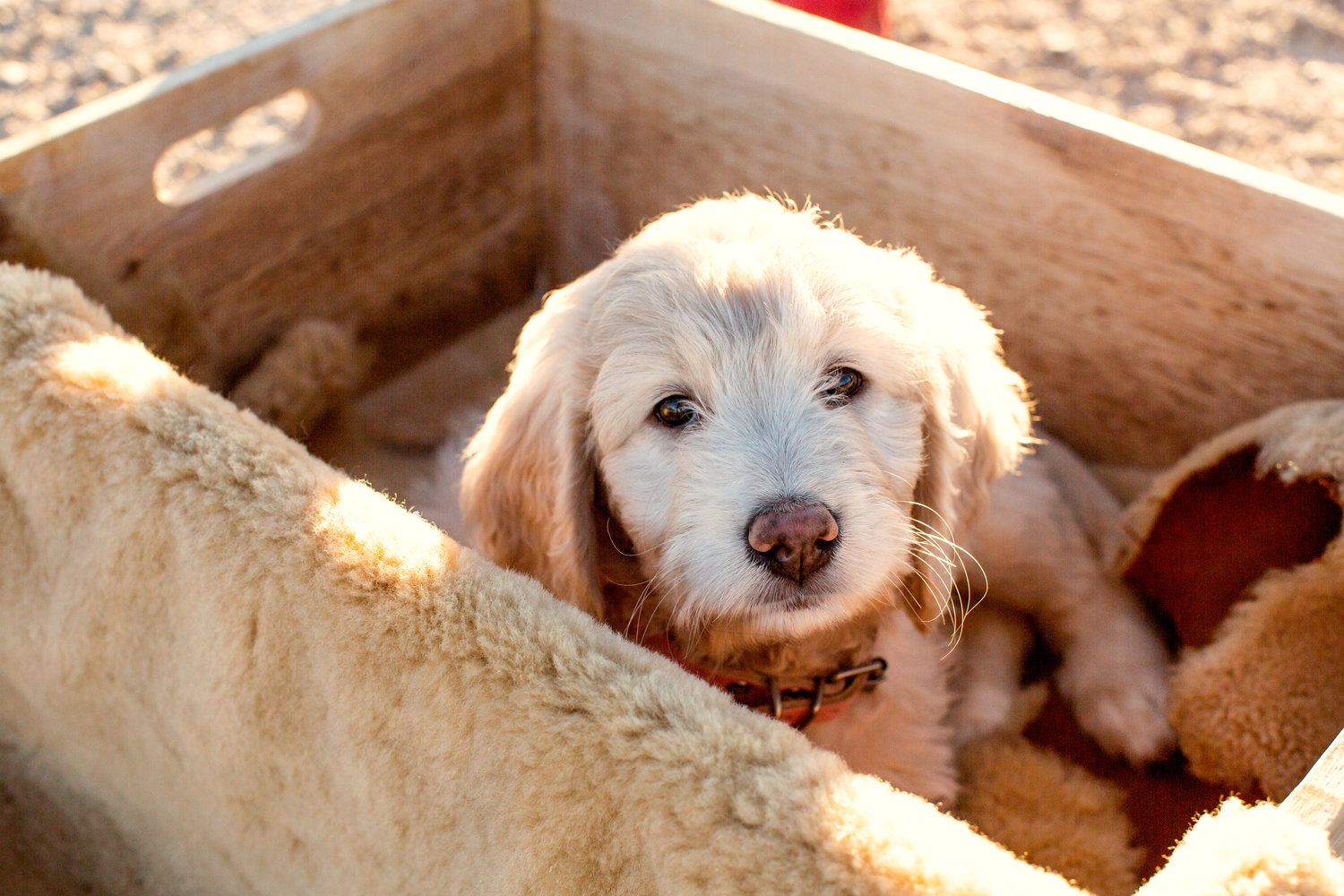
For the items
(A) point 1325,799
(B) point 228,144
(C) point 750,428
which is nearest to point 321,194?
(C) point 750,428

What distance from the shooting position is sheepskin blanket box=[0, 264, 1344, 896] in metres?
1.17

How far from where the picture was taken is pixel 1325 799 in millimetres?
1210

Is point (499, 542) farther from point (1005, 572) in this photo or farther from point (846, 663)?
point (1005, 572)

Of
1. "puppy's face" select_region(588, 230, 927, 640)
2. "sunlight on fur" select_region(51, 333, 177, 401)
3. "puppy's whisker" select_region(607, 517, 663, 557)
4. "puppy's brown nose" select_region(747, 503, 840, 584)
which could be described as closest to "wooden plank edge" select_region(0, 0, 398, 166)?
"sunlight on fur" select_region(51, 333, 177, 401)

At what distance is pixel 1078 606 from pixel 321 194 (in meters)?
2.24

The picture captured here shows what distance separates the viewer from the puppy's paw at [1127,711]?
235 centimetres

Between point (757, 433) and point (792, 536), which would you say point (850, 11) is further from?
point (792, 536)

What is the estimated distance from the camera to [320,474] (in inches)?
61.9

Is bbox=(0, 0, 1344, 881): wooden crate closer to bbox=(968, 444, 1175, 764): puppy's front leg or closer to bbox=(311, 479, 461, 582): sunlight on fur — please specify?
bbox=(968, 444, 1175, 764): puppy's front leg

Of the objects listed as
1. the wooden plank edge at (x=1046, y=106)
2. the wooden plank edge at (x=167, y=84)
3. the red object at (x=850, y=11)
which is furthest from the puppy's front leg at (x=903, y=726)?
the red object at (x=850, y=11)

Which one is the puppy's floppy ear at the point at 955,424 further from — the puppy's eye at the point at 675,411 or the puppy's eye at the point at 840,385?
the puppy's eye at the point at 675,411

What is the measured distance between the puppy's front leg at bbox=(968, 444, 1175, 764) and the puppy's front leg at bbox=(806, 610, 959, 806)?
298 mm

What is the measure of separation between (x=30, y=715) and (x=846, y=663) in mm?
1597

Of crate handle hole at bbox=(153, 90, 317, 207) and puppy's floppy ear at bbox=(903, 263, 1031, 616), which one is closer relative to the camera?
puppy's floppy ear at bbox=(903, 263, 1031, 616)
